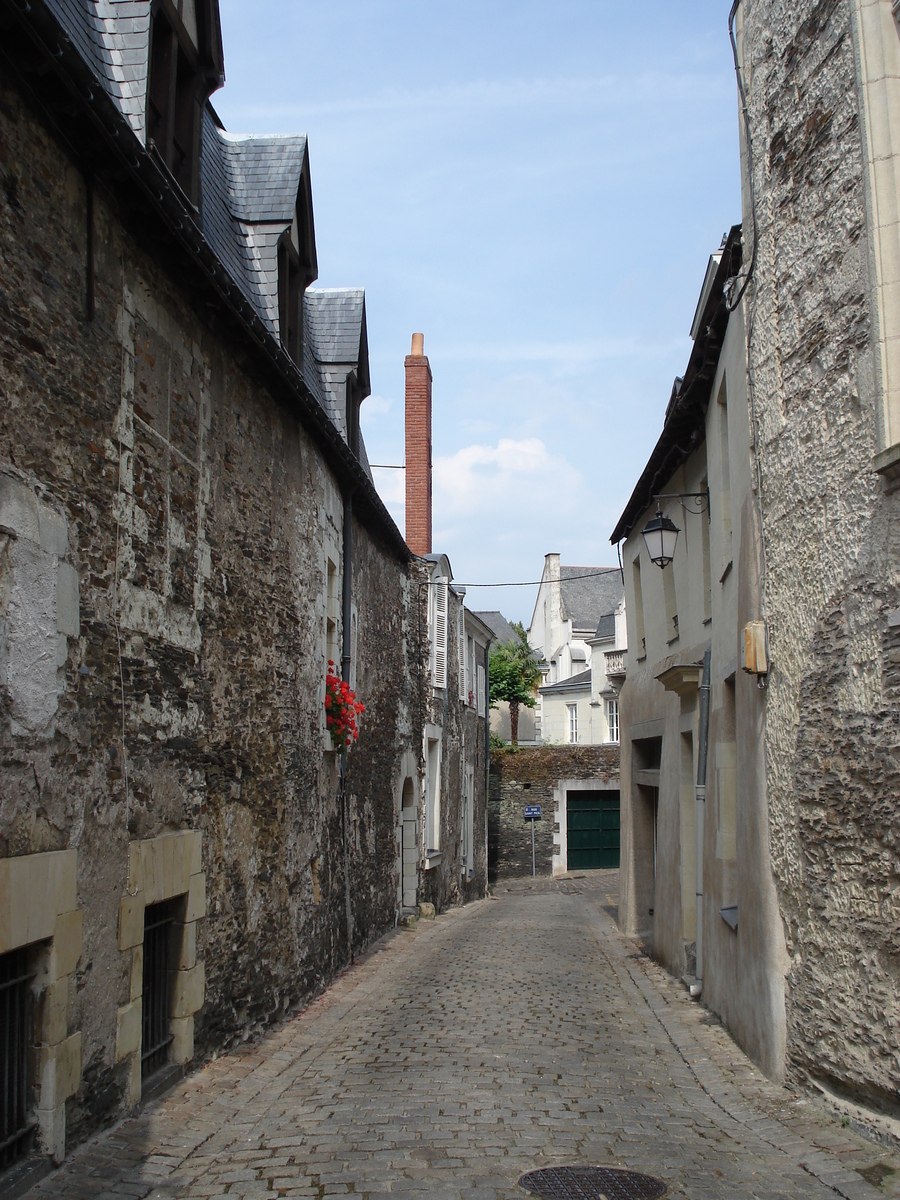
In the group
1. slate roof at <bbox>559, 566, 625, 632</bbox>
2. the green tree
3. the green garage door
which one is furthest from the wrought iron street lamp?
slate roof at <bbox>559, 566, 625, 632</bbox>

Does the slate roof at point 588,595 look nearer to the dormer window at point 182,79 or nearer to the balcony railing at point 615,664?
the balcony railing at point 615,664

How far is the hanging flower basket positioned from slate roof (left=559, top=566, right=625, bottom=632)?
109ft

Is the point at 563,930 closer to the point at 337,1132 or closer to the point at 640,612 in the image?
the point at 640,612

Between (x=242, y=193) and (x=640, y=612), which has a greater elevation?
(x=242, y=193)

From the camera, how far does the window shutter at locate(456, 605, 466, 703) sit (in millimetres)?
21641

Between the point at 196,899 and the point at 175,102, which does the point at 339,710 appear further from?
the point at 175,102

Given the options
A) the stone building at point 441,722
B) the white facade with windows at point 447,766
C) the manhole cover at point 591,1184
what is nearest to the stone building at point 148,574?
the manhole cover at point 591,1184

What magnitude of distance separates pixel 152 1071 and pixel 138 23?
5.99 meters

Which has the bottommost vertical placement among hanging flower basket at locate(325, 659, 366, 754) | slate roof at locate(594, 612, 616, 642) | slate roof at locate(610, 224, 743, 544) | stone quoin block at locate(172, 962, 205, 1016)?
stone quoin block at locate(172, 962, 205, 1016)

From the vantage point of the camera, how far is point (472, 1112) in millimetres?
5828

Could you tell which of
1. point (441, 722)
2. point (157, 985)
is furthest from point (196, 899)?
point (441, 722)

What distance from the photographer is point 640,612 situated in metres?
14.5

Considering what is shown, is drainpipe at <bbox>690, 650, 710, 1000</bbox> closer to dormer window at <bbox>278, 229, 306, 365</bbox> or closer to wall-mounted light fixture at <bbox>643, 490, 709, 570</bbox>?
wall-mounted light fixture at <bbox>643, 490, 709, 570</bbox>

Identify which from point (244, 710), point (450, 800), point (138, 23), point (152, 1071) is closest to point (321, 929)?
point (244, 710)
